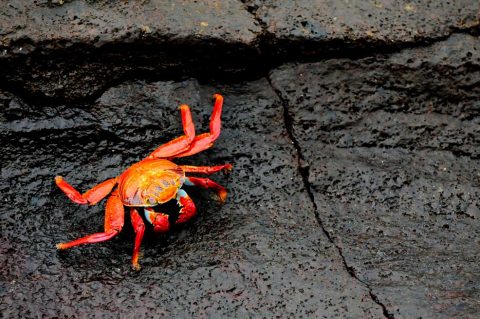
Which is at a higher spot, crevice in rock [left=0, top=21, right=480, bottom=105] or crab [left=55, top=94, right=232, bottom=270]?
crevice in rock [left=0, top=21, right=480, bottom=105]

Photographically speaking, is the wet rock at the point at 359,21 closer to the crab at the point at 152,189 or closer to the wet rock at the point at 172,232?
the wet rock at the point at 172,232

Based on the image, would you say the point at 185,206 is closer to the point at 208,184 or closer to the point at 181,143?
the point at 208,184

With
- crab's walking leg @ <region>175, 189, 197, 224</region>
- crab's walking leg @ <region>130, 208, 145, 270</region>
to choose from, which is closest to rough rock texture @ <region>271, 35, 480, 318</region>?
crab's walking leg @ <region>175, 189, 197, 224</region>

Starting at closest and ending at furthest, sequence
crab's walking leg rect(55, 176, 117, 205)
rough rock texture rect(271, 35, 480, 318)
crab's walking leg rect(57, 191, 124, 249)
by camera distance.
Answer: crab's walking leg rect(57, 191, 124, 249) → crab's walking leg rect(55, 176, 117, 205) → rough rock texture rect(271, 35, 480, 318)

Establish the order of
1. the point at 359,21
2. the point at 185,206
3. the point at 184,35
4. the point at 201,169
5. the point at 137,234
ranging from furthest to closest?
the point at 359,21 → the point at 184,35 → the point at 201,169 → the point at 185,206 → the point at 137,234

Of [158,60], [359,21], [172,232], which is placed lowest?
[172,232]

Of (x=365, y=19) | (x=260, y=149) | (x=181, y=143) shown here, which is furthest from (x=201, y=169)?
(x=365, y=19)

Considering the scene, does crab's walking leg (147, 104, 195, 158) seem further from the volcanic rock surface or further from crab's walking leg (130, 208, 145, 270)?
crab's walking leg (130, 208, 145, 270)

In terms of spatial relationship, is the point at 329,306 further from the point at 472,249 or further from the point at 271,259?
the point at 472,249

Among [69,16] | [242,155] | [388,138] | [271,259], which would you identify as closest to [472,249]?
[388,138]
